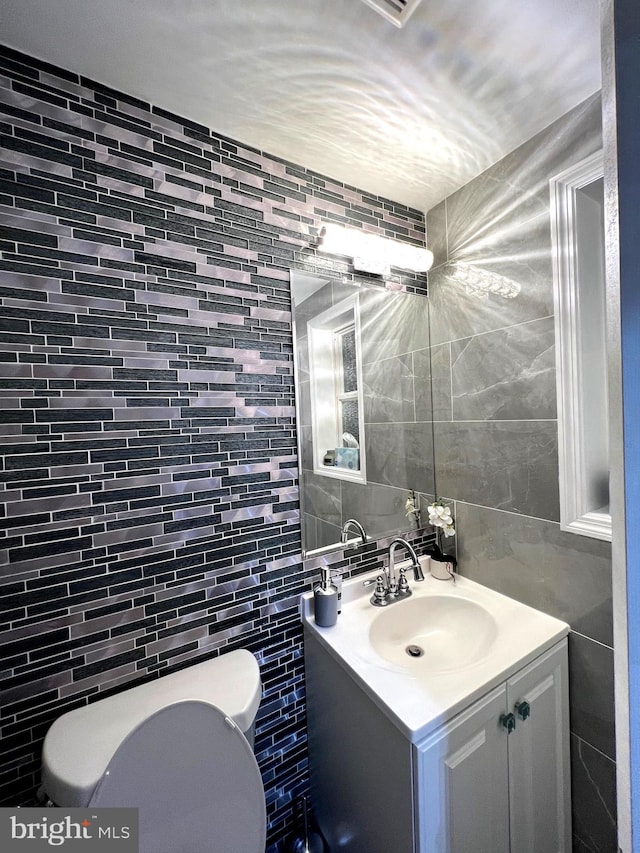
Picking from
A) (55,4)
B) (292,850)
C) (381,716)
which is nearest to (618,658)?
(381,716)

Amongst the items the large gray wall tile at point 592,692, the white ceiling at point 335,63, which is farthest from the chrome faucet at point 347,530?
the white ceiling at point 335,63

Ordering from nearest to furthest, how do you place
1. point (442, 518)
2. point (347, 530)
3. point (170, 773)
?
point (170, 773) < point (347, 530) < point (442, 518)

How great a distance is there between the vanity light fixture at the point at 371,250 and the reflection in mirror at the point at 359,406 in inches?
3.9

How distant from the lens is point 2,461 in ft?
2.70

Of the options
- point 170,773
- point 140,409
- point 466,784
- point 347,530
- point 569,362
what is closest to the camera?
point 170,773

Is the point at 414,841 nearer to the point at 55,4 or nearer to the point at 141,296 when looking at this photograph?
the point at 141,296

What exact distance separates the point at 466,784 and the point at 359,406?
1134 millimetres

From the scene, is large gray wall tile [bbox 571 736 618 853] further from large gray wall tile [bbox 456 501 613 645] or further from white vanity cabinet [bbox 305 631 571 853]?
large gray wall tile [bbox 456 501 613 645]

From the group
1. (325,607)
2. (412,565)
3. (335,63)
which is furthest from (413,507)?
(335,63)

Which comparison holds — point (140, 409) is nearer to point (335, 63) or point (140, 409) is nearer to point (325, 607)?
point (325, 607)

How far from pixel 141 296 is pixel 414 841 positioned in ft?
5.02

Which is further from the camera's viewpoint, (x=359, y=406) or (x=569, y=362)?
(x=359, y=406)

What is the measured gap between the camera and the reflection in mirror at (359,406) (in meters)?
1.26

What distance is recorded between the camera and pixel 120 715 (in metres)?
0.86
